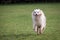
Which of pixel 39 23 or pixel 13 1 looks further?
pixel 13 1

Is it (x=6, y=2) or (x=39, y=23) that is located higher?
(x=39, y=23)

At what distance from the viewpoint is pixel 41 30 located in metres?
10.6

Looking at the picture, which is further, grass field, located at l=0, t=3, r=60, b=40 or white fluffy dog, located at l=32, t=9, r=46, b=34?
grass field, located at l=0, t=3, r=60, b=40

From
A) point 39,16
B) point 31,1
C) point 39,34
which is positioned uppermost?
point 39,16

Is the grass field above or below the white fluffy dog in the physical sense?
below

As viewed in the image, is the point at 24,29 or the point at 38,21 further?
the point at 24,29

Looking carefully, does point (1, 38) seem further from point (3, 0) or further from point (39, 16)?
point (3, 0)

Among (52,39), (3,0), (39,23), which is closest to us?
(52,39)

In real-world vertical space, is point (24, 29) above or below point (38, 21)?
below

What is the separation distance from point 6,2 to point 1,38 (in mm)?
30922

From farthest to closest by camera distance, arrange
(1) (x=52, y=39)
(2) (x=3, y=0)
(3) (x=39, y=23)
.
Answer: (2) (x=3, y=0), (3) (x=39, y=23), (1) (x=52, y=39)

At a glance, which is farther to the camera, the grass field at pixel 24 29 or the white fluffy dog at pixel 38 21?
the grass field at pixel 24 29

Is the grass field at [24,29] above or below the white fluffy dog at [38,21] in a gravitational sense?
below

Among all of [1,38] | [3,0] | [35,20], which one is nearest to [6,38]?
[1,38]
